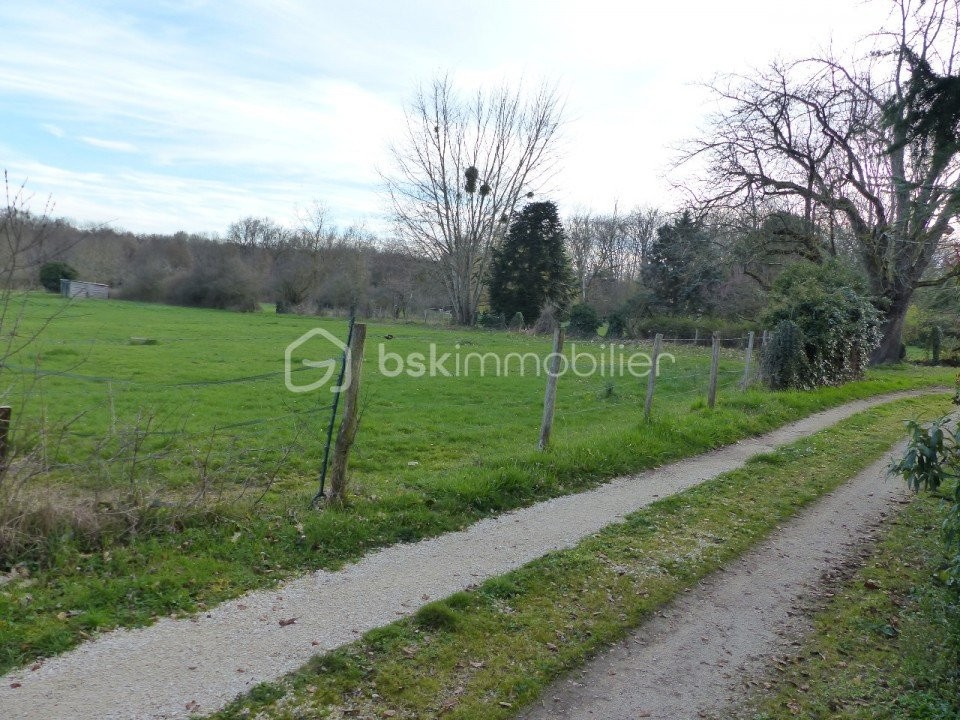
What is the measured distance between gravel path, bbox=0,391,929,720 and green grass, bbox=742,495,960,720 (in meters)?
2.15

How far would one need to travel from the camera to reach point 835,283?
768 inches

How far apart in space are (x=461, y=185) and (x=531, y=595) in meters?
42.3

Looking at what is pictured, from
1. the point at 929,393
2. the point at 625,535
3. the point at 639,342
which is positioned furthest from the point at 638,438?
the point at 639,342

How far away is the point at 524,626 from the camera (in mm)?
4648

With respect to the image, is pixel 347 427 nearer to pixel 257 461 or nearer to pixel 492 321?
pixel 257 461

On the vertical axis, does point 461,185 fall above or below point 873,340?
above

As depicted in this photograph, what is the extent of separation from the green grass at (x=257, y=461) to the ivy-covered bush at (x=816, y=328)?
0.83 meters

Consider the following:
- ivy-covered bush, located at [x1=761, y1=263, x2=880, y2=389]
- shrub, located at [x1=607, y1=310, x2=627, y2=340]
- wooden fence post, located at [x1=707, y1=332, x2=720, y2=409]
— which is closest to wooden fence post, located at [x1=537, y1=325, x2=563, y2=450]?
wooden fence post, located at [x1=707, y1=332, x2=720, y2=409]

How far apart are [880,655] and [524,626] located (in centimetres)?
232

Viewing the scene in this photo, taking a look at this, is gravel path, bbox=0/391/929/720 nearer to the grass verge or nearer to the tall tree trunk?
the grass verge

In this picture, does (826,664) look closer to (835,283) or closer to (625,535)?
(625,535)

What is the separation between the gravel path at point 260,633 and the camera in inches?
139

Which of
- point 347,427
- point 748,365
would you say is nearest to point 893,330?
point 748,365

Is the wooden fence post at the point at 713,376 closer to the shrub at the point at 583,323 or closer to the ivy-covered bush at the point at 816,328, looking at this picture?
the ivy-covered bush at the point at 816,328
